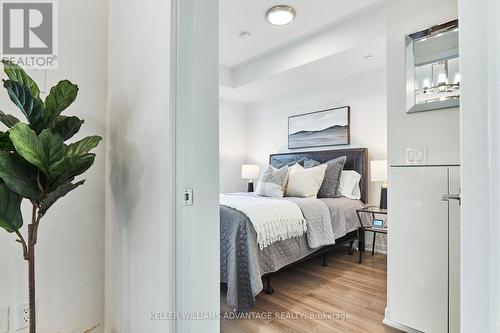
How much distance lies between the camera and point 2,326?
1.25 metres

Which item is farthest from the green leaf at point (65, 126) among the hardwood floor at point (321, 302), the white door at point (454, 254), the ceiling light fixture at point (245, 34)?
the ceiling light fixture at point (245, 34)

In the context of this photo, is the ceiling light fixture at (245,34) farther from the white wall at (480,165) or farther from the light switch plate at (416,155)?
the white wall at (480,165)

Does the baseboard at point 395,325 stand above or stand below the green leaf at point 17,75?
below

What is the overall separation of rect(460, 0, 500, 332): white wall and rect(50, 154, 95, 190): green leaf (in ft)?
3.74

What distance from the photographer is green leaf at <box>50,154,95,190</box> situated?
0.95 metres

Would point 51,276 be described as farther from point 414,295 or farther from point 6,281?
point 414,295

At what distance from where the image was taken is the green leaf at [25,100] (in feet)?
3.08

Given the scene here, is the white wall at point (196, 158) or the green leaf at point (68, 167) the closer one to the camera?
the green leaf at point (68, 167)

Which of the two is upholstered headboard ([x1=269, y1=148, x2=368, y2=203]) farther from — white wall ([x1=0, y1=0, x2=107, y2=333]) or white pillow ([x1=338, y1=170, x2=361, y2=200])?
white wall ([x1=0, y1=0, x2=107, y2=333])

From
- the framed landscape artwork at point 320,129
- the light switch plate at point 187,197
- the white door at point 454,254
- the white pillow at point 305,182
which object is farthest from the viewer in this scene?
the framed landscape artwork at point 320,129

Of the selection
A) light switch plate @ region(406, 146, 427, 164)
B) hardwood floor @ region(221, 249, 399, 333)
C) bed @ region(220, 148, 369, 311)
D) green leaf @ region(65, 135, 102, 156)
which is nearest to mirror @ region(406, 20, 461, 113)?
light switch plate @ region(406, 146, 427, 164)

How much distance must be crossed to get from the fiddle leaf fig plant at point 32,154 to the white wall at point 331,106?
3521 millimetres

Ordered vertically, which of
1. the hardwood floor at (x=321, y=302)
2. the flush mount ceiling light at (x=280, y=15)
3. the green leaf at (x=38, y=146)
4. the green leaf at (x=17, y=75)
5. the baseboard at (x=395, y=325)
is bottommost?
the hardwood floor at (x=321, y=302)

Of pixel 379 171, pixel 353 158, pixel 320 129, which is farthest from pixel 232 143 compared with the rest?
pixel 379 171
